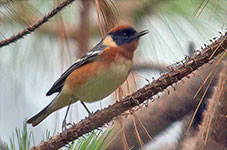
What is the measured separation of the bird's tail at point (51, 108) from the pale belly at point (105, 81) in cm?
17

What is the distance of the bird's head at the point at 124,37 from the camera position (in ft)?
5.72

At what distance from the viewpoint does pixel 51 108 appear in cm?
188

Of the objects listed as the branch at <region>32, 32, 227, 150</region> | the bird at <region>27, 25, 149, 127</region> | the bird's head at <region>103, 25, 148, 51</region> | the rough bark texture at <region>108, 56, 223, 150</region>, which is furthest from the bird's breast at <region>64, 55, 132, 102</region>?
the rough bark texture at <region>108, 56, 223, 150</region>

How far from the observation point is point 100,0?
1564 millimetres

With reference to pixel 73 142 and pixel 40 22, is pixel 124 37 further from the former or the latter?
pixel 73 142

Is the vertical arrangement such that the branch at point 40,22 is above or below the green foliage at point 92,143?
above

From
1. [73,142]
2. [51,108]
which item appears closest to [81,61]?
[51,108]

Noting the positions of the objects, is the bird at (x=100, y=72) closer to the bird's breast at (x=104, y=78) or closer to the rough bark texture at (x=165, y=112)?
the bird's breast at (x=104, y=78)

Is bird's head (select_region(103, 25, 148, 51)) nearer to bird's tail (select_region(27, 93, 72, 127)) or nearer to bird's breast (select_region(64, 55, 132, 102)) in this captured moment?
bird's breast (select_region(64, 55, 132, 102))

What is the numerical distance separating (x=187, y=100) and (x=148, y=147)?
0.50 m

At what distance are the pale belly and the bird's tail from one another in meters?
0.17

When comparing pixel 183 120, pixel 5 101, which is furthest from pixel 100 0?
pixel 5 101

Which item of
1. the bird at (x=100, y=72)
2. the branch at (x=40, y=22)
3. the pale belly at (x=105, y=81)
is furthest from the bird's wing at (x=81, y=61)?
the branch at (x=40, y=22)

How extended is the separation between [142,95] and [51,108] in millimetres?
938
